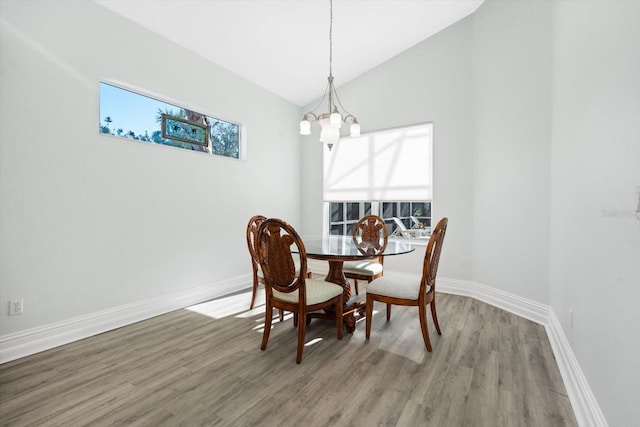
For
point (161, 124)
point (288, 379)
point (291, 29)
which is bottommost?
point (288, 379)

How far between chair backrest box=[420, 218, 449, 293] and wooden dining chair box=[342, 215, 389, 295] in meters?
0.45

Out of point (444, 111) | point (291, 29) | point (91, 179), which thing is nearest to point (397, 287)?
point (444, 111)

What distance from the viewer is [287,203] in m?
4.97

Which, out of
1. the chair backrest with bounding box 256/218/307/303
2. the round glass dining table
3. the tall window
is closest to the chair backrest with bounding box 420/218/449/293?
the round glass dining table

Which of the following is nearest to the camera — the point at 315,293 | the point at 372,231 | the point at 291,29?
the point at 315,293

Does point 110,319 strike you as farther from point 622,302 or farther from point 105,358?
point 622,302

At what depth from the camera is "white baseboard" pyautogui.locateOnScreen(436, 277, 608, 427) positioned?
4.93 feet

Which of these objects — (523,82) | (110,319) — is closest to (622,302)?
(523,82)

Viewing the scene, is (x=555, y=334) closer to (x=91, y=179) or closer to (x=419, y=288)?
(x=419, y=288)

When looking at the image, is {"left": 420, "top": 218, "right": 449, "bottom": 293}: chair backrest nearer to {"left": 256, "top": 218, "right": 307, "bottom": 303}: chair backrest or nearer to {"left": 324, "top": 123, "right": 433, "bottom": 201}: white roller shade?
{"left": 256, "top": 218, "right": 307, "bottom": 303}: chair backrest

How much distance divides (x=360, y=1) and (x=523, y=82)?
1910mm

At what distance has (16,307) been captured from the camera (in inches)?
87.1

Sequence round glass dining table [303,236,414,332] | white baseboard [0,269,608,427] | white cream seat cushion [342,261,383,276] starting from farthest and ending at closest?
white cream seat cushion [342,261,383,276] → round glass dining table [303,236,414,332] → white baseboard [0,269,608,427]

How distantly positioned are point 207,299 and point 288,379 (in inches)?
80.3
